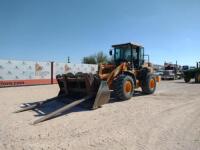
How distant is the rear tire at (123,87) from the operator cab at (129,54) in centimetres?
161

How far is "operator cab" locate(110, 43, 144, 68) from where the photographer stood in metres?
11.0

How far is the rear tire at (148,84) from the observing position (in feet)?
37.0

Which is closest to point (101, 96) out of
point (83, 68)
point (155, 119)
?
point (155, 119)

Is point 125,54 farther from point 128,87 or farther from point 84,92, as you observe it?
point 84,92

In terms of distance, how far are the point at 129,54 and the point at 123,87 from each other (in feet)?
8.56

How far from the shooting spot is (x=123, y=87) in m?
9.06

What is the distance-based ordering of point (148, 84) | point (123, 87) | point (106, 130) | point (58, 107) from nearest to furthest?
point (106, 130), point (58, 107), point (123, 87), point (148, 84)

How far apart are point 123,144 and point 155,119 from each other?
2190mm

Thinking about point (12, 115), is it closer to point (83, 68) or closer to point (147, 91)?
point (147, 91)

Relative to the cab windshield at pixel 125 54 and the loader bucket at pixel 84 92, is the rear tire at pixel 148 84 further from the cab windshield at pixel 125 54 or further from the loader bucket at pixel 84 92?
the loader bucket at pixel 84 92

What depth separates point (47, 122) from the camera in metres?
5.90

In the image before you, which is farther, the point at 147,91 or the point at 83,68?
the point at 83,68

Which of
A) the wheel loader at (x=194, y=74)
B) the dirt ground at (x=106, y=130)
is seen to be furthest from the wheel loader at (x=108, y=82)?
the wheel loader at (x=194, y=74)

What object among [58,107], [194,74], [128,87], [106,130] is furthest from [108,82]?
[194,74]
